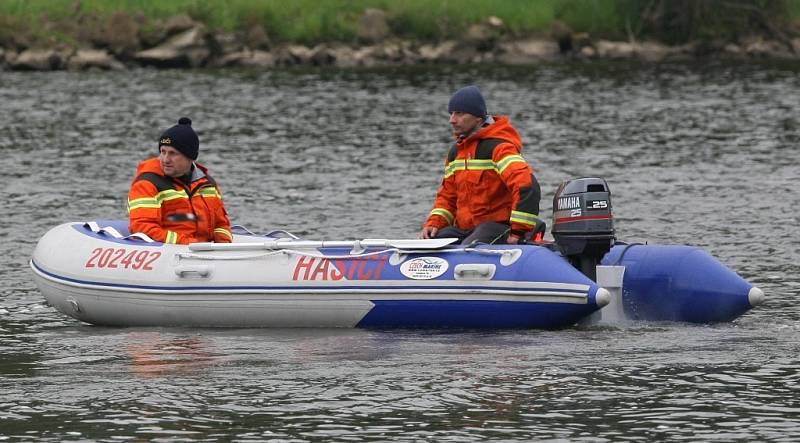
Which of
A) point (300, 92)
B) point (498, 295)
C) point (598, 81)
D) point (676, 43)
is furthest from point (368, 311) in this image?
point (676, 43)

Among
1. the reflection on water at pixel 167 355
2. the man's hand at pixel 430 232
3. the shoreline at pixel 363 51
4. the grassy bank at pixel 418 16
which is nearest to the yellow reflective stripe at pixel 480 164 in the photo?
the man's hand at pixel 430 232

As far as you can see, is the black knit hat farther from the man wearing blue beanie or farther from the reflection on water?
the man wearing blue beanie

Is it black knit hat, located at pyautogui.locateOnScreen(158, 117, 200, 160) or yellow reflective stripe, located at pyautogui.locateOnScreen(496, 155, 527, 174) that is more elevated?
black knit hat, located at pyautogui.locateOnScreen(158, 117, 200, 160)

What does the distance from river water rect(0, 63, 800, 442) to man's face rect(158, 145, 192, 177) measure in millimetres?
1120

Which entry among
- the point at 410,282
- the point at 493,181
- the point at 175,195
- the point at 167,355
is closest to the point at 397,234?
the point at 175,195

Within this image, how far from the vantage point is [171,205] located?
11188 millimetres

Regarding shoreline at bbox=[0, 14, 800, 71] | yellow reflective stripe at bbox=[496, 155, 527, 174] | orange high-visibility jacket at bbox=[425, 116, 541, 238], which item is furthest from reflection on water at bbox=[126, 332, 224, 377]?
shoreline at bbox=[0, 14, 800, 71]

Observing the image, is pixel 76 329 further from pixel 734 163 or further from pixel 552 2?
pixel 552 2

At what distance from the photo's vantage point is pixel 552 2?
48000 mm

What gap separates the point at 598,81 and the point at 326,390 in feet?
93.2

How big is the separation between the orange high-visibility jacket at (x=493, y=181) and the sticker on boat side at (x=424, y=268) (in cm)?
59

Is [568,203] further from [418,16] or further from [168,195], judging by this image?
[418,16]

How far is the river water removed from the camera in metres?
8.07

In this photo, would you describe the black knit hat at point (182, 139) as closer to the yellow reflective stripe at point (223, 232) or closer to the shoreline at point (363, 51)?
the yellow reflective stripe at point (223, 232)
